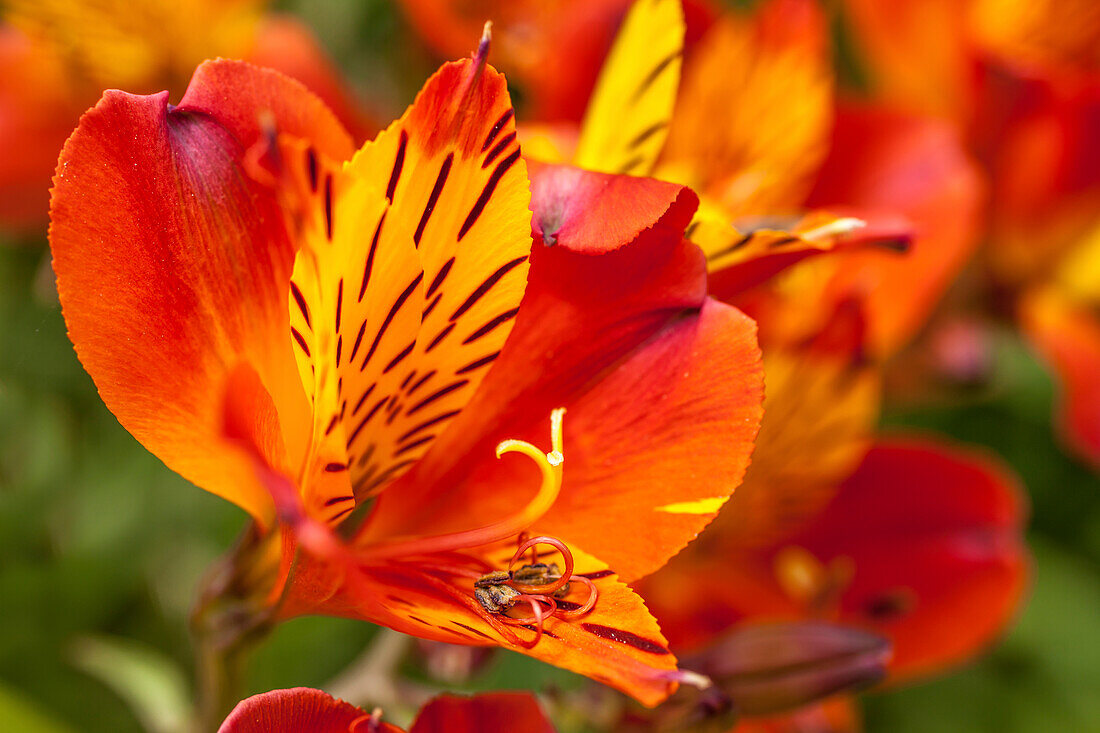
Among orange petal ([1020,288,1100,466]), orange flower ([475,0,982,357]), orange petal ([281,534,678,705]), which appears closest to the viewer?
orange petal ([281,534,678,705])

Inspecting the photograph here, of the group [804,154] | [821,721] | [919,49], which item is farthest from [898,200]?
[821,721]

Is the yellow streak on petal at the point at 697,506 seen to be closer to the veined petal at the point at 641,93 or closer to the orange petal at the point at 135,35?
the veined petal at the point at 641,93

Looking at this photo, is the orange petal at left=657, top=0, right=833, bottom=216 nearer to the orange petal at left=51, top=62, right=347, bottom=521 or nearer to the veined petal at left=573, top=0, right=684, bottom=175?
the veined petal at left=573, top=0, right=684, bottom=175

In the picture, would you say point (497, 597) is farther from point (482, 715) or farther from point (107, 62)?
point (107, 62)

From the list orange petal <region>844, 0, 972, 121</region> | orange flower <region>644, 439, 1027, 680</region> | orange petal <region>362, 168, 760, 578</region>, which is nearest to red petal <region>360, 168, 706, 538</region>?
orange petal <region>362, 168, 760, 578</region>

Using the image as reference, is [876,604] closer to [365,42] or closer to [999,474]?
[999,474]

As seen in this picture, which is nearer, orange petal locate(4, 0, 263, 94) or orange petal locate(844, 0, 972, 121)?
orange petal locate(4, 0, 263, 94)
